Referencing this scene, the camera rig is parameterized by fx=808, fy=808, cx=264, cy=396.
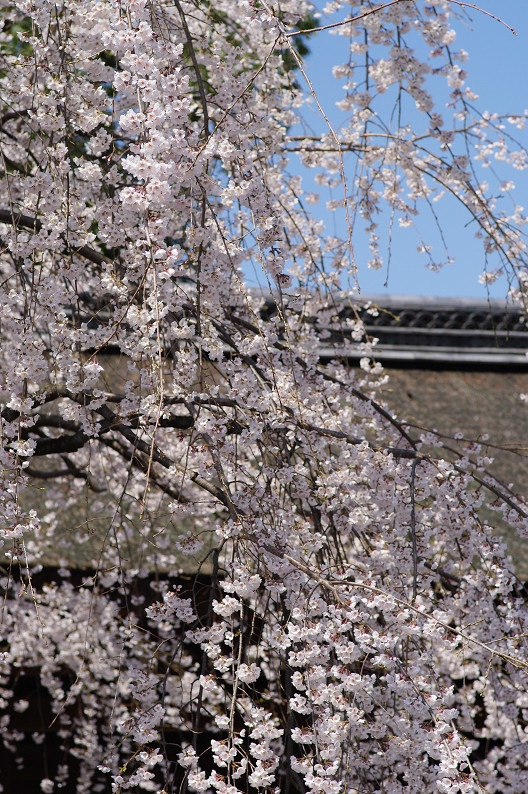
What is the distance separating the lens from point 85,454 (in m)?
5.02

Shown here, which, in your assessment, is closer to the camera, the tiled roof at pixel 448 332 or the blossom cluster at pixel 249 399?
the blossom cluster at pixel 249 399

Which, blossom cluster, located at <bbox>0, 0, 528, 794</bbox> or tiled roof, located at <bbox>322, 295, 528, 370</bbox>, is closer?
blossom cluster, located at <bbox>0, 0, 528, 794</bbox>

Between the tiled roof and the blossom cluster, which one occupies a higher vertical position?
the tiled roof

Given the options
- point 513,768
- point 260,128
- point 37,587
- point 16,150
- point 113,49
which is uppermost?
point 16,150

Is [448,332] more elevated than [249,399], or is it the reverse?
[448,332]

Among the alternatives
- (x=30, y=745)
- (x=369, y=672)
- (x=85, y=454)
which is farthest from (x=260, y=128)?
(x=30, y=745)

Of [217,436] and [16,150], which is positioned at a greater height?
[16,150]

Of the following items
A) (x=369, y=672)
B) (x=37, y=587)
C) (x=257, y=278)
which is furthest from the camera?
(x=37, y=587)

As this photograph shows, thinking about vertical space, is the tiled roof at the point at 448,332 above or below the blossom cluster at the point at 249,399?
above

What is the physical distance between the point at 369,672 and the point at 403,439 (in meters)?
1.02

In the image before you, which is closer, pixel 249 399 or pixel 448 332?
pixel 249 399

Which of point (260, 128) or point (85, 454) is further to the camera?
point (85, 454)

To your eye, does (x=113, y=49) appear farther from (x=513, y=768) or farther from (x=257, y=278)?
(x=513, y=768)

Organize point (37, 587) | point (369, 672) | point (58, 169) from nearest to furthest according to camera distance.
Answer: point (58, 169)
point (369, 672)
point (37, 587)
